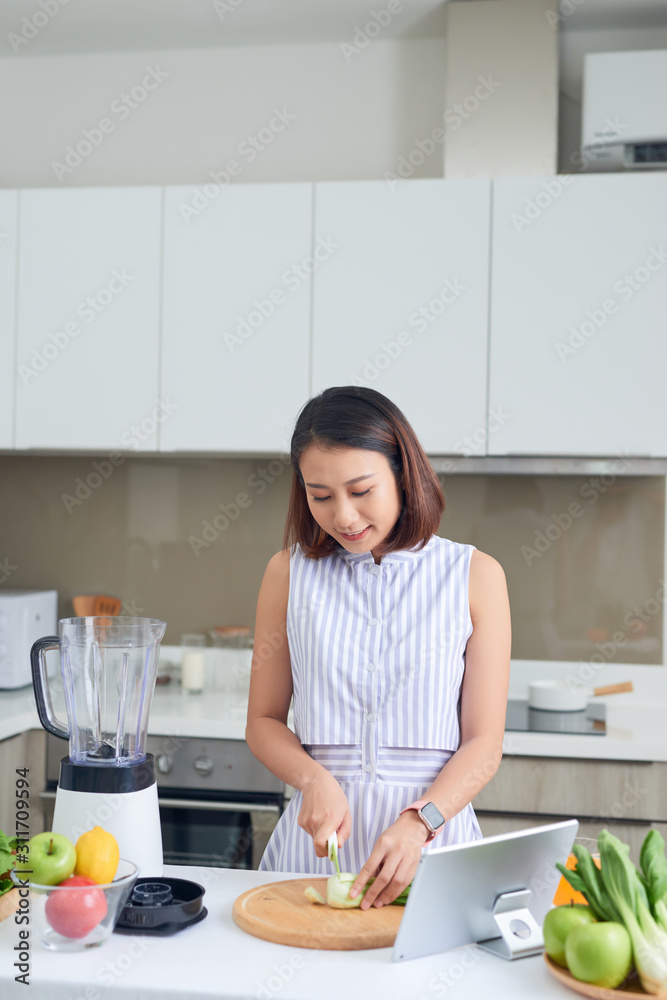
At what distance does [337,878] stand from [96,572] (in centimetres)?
201

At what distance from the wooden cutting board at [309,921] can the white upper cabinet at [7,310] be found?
1.88 metres

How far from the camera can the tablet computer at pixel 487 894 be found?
3.10 feet

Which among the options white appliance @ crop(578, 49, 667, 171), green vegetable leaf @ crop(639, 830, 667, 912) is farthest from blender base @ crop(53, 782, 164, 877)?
white appliance @ crop(578, 49, 667, 171)

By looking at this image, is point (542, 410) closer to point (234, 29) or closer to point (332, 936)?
point (234, 29)

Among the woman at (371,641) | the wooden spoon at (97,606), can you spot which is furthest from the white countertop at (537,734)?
the woman at (371,641)

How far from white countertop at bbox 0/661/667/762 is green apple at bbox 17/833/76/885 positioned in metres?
1.32

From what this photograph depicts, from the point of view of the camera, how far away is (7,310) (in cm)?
268

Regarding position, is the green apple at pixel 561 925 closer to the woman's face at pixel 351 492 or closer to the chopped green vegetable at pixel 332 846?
the chopped green vegetable at pixel 332 846

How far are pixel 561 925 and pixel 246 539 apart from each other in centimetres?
205

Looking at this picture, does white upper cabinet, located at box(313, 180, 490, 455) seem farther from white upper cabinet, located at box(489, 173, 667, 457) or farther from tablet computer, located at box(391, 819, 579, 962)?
tablet computer, located at box(391, 819, 579, 962)

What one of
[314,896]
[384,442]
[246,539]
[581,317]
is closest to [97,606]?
[246,539]

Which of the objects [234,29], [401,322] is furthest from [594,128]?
[234,29]

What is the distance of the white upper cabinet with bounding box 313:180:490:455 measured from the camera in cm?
248

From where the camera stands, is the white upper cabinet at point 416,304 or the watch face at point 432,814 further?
the white upper cabinet at point 416,304
